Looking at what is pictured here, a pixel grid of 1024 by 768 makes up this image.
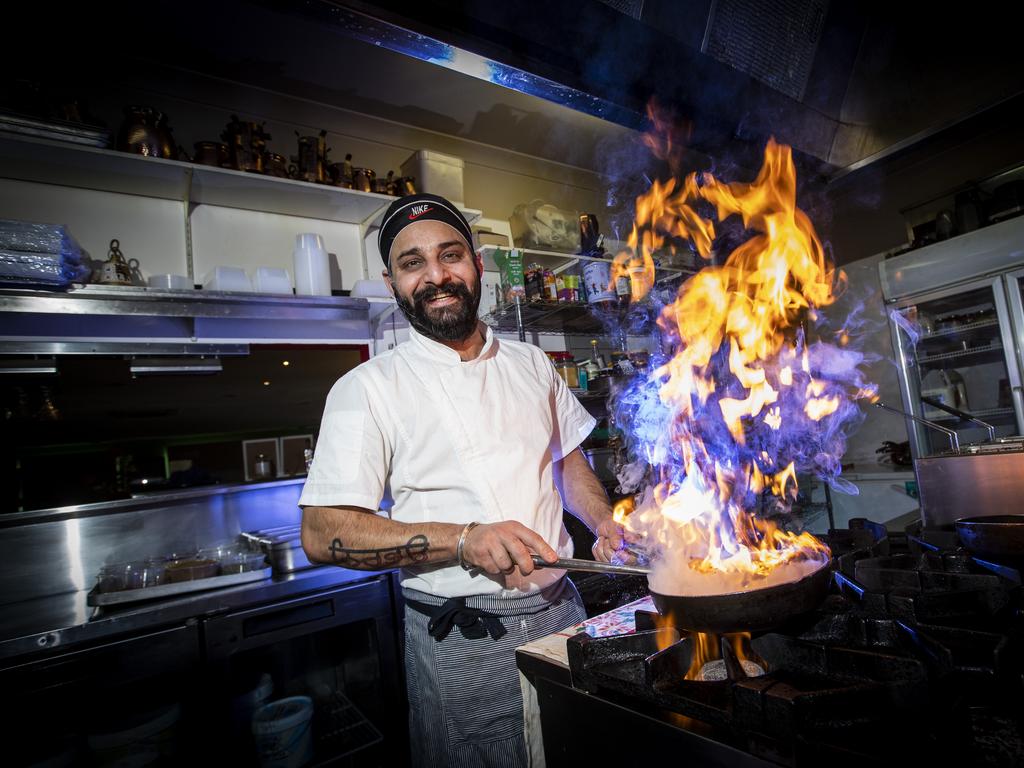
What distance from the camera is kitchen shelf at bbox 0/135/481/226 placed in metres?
2.67

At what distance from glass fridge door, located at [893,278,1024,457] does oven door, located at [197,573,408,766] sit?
488 cm

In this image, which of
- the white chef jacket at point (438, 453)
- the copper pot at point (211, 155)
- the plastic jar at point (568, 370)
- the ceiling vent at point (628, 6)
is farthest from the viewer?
the plastic jar at point (568, 370)

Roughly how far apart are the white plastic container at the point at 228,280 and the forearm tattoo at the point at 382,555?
2080 millimetres

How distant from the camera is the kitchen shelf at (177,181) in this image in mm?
2666

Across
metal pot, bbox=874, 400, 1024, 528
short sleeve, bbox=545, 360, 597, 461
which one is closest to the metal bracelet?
short sleeve, bbox=545, 360, 597, 461

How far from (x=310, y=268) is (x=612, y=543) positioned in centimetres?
260

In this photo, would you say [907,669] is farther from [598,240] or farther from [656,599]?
[598,240]

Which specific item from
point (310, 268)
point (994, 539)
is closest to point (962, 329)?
point (994, 539)

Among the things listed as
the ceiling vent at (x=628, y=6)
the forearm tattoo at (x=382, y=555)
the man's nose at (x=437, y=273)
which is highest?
the ceiling vent at (x=628, y=6)

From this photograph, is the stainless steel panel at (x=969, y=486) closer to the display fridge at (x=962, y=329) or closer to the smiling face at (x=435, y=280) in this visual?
the smiling face at (x=435, y=280)

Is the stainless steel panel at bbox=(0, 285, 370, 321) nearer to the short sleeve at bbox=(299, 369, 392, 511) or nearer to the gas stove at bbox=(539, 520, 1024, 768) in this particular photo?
the short sleeve at bbox=(299, 369, 392, 511)

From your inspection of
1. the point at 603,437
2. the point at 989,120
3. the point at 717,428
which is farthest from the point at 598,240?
the point at 989,120

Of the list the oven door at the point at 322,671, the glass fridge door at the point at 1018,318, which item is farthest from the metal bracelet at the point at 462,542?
the glass fridge door at the point at 1018,318

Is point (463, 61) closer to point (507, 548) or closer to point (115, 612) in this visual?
point (507, 548)
